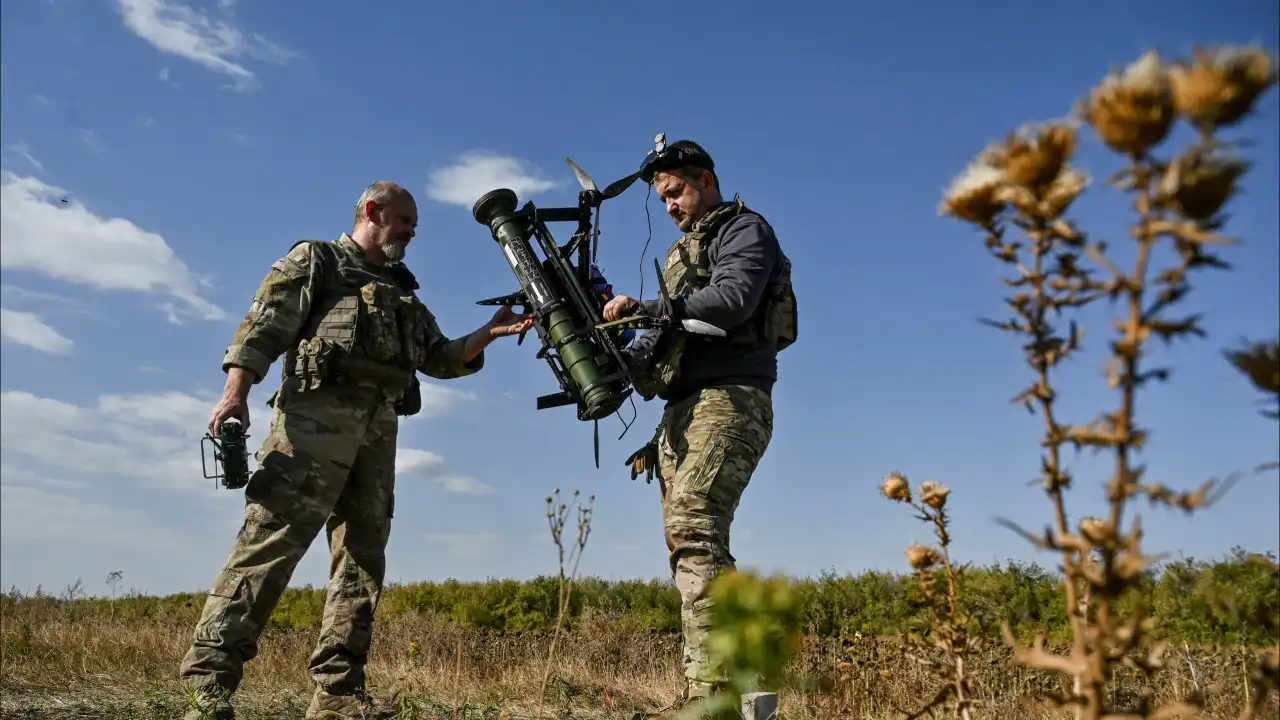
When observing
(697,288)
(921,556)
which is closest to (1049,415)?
(921,556)

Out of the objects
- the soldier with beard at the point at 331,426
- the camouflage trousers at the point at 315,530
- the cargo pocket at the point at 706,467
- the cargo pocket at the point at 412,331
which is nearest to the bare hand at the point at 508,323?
the soldier with beard at the point at 331,426

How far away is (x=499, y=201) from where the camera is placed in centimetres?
431

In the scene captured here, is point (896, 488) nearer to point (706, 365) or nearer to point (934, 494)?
point (934, 494)

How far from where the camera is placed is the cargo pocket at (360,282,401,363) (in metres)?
4.09

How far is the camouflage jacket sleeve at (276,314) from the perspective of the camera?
3.89 metres

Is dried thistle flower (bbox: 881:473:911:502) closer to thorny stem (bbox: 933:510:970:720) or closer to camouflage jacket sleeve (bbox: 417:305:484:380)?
thorny stem (bbox: 933:510:970:720)

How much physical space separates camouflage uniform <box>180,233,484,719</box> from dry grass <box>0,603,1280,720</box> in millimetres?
412

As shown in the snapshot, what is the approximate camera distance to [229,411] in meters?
3.80

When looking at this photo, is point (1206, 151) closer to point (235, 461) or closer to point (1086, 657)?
point (1086, 657)

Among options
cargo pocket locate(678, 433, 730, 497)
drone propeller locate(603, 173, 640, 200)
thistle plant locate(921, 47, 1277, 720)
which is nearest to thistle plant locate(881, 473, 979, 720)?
thistle plant locate(921, 47, 1277, 720)

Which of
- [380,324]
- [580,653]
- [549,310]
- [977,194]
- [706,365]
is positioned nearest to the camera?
[977,194]

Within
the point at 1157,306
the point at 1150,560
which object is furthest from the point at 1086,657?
the point at 1157,306

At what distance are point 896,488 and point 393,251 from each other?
10.1ft

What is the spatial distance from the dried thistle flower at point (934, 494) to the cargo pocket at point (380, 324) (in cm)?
274
